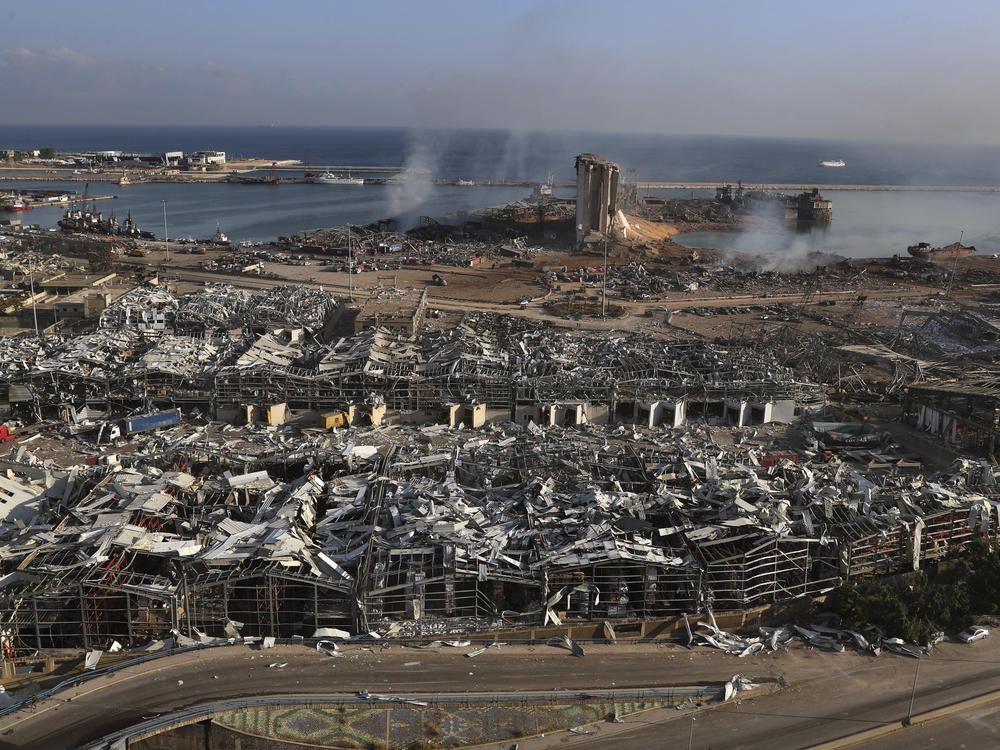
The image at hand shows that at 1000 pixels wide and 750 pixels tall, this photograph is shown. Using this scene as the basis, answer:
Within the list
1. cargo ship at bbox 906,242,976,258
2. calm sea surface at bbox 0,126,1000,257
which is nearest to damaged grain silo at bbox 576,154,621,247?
calm sea surface at bbox 0,126,1000,257

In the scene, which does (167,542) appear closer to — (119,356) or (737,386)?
(119,356)

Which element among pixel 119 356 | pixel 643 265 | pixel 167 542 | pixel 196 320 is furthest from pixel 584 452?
pixel 643 265

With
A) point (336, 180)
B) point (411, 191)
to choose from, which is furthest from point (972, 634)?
point (336, 180)

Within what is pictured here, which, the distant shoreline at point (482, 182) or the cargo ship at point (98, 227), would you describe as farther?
the distant shoreline at point (482, 182)

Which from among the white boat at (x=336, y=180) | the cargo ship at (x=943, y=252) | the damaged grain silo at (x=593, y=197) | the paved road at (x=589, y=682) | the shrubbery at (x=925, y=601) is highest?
the white boat at (x=336, y=180)

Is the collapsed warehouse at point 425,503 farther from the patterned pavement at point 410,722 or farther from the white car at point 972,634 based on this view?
the patterned pavement at point 410,722

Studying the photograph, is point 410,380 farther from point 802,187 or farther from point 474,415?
point 802,187

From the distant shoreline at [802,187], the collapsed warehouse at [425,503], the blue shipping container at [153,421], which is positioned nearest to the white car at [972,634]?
the collapsed warehouse at [425,503]
